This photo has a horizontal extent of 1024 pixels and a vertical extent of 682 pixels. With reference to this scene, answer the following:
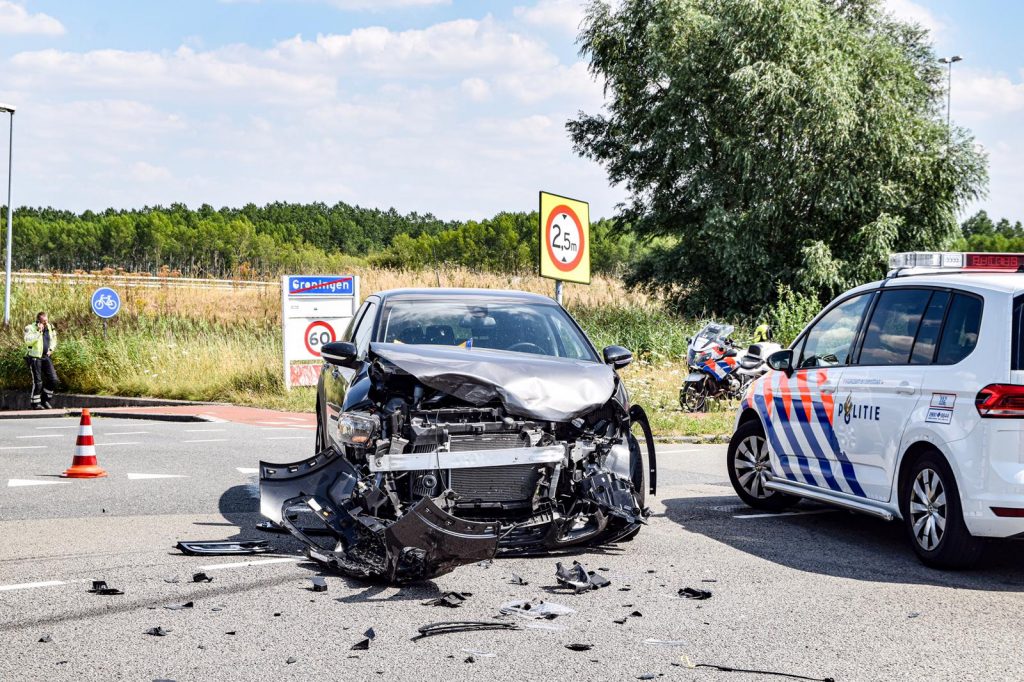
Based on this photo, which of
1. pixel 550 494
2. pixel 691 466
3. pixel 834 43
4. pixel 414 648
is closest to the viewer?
pixel 414 648

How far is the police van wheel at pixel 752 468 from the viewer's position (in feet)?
29.2

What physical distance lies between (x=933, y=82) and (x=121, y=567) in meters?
39.0

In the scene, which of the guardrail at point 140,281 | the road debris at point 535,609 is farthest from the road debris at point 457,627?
the guardrail at point 140,281

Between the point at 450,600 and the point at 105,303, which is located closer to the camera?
the point at 450,600

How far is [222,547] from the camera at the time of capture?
7137 millimetres

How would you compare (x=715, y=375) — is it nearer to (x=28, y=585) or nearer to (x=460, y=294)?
(x=460, y=294)

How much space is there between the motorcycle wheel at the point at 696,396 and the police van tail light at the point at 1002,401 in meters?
11.0

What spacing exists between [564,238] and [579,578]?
31.9ft

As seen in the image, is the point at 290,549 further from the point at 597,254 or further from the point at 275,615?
the point at 597,254

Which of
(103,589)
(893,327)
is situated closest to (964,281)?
(893,327)

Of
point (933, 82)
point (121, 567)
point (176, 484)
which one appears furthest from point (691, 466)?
point (933, 82)

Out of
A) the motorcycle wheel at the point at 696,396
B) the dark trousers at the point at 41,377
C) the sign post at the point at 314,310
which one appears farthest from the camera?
the dark trousers at the point at 41,377

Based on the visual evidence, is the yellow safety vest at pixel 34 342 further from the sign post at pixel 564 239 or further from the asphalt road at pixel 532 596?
the asphalt road at pixel 532 596

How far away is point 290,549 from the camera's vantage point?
7.21m
